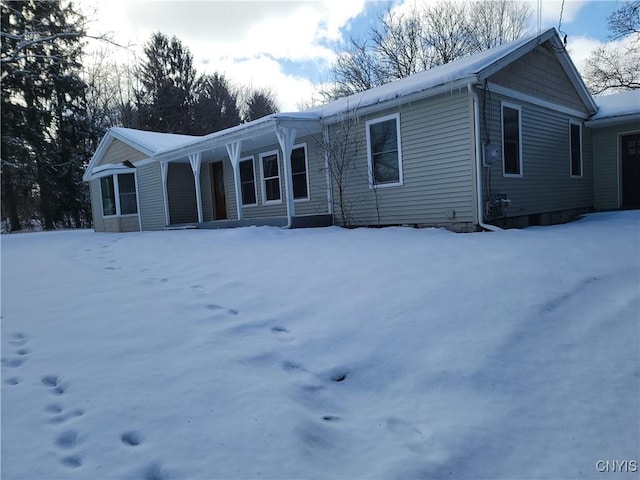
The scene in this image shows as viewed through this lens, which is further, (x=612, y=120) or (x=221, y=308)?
(x=612, y=120)

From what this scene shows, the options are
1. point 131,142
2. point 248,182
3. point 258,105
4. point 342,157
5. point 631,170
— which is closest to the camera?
point 342,157

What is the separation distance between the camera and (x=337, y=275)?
16.3 ft

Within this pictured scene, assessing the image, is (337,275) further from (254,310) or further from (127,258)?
(127,258)

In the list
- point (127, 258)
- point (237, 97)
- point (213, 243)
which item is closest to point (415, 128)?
point (213, 243)

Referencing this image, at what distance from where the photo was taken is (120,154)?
17.3m

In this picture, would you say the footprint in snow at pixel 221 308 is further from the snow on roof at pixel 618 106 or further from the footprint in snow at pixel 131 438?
the snow on roof at pixel 618 106

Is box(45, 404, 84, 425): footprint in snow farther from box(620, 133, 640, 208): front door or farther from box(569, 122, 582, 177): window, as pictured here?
box(620, 133, 640, 208): front door

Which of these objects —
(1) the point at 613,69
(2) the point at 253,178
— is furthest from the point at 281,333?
(1) the point at 613,69

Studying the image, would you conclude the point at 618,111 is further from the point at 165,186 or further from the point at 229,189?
the point at 165,186

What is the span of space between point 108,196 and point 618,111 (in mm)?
17103

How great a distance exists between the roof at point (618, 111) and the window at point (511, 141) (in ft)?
13.4

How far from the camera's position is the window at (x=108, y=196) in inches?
655

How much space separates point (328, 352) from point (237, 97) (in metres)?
36.6

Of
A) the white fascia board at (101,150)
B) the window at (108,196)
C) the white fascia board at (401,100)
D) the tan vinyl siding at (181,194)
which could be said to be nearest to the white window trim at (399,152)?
the white fascia board at (401,100)
